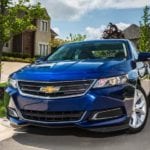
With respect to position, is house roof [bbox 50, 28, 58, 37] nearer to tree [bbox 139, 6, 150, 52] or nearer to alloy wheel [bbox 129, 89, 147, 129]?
tree [bbox 139, 6, 150, 52]

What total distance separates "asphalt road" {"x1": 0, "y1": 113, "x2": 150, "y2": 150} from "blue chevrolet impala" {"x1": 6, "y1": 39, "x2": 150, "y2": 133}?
20cm

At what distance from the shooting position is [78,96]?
6.61 m

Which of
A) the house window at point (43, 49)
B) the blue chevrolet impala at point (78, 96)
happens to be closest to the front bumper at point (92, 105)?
the blue chevrolet impala at point (78, 96)

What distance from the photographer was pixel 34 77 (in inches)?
274

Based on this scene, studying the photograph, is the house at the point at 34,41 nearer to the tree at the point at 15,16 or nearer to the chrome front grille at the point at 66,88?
the tree at the point at 15,16

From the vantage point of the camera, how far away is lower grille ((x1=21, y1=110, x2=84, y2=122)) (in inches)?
263

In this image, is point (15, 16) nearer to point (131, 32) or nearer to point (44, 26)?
point (44, 26)

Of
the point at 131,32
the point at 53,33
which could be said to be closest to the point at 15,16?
the point at 53,33

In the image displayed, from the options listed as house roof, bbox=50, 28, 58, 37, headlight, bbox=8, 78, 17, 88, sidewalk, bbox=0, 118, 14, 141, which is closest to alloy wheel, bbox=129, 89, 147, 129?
headlight, bbox=8, 78, 17, 88

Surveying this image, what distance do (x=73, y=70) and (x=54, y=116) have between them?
0.73m

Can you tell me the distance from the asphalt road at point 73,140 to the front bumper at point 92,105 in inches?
9.9

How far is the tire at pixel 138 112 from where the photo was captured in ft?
23.9

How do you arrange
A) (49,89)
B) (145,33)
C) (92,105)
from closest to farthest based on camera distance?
(92,105), (49,89), (145,33)

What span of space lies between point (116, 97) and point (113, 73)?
37cm
